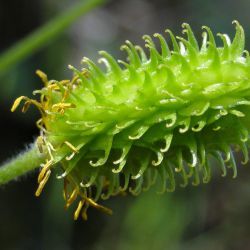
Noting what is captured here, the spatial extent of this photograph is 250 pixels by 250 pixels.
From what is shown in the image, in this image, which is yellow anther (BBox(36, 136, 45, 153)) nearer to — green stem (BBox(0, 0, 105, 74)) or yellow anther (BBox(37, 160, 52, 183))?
yellow anther (BBox(37, 160, 52, 183))

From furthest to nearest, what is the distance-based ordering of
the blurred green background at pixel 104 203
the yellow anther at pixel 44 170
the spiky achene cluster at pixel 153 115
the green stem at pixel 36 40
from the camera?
the blurred green background at pixel 104 203 < the green stem at pixel 36 40 < the yellow anther at pixel 44 170 < the spiky achene cluster at pixel 153 115

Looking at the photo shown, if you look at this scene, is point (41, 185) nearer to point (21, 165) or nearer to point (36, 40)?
point (21, 165)

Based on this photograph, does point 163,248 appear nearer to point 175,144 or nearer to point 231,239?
point 231,239

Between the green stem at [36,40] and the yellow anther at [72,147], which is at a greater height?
the green stem at [36,40]

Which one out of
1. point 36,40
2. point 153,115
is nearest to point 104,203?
point 36,40

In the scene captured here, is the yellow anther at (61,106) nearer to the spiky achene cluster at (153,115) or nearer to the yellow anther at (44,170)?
the spiky achene cluster at (153,115)

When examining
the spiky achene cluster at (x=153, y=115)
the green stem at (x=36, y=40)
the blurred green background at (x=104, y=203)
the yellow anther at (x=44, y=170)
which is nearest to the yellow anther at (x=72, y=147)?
the spiky achene cluster at (x=153, y=115)
